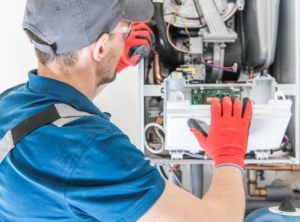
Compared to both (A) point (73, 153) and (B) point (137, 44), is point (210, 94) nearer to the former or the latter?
(B) point (137, 44)

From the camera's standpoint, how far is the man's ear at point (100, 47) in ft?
1.86

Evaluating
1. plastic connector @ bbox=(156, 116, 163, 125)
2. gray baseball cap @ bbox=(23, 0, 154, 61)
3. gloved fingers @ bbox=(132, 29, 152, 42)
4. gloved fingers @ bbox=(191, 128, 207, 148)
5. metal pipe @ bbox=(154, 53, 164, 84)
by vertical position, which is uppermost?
gray baseball cap @ bbox=(23, 0, 154, 61)

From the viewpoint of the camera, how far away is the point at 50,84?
0.54 meters

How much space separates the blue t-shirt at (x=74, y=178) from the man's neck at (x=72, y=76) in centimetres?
13

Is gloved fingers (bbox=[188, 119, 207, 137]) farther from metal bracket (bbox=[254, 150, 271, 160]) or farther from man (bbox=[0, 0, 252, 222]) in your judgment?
metal bracket (bbox=[254, 150, 271, 160])

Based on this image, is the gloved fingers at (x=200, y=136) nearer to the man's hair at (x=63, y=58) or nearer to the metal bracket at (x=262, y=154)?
the metal bracket at (x=262, y=154)

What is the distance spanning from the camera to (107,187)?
434 millimetres

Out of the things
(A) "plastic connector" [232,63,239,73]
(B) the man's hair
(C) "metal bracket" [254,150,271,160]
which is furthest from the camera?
(A) "plastic connector" [232,63,239,73]

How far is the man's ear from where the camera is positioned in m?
0.57

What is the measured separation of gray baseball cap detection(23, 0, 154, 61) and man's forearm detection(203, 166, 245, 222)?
1.76ft

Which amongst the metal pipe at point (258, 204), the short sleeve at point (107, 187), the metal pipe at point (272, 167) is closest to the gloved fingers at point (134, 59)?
the short sleeve at point (107, 187)

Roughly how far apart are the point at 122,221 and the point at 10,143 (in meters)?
0.30

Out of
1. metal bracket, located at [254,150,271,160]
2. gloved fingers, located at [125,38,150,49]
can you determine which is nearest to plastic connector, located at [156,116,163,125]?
gloved fingers, located at [125,38,150,49]

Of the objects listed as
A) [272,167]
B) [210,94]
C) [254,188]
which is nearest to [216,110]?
[210,94]
